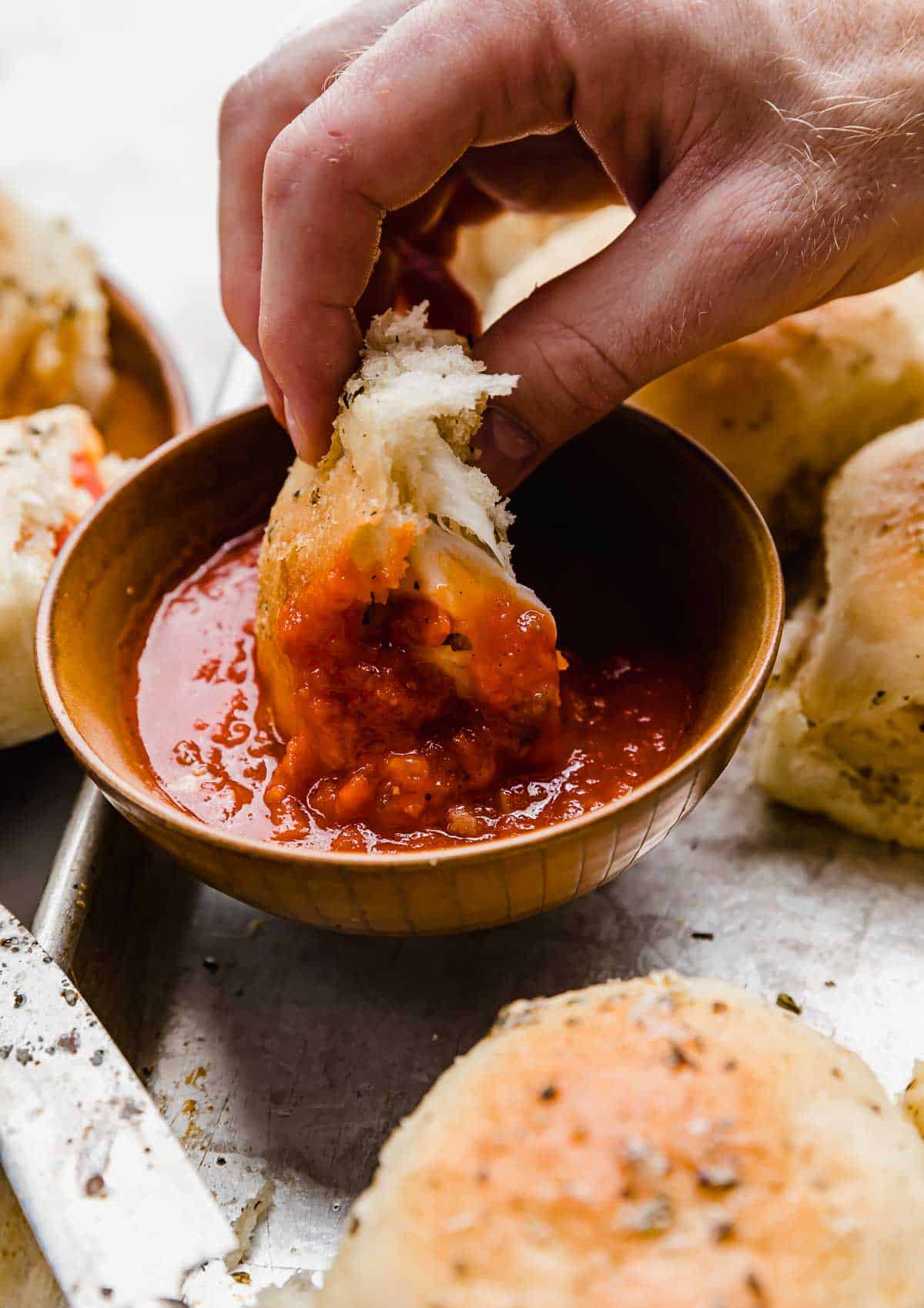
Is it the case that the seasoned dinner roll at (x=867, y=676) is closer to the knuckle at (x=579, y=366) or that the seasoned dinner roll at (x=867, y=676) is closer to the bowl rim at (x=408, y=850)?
the bowl rim at (x=408, y=850)

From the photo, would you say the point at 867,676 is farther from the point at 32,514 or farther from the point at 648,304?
the point at 32,514

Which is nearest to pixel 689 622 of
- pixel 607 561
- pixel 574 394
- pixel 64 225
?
pixel 607 561

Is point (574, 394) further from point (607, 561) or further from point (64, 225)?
point (64, 225)

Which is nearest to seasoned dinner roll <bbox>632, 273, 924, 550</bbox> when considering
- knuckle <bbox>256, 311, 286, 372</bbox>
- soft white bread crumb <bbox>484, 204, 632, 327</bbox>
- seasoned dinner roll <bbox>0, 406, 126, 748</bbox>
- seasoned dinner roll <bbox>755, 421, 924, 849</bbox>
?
seasoned dinner roll <bbox>755, 421, 924, 849</bbox>

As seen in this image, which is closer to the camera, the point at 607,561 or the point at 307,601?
the point at 307,601

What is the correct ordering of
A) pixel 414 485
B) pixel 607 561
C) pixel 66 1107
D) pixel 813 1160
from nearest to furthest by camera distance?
pixel 813 1160 < pixel 66 1107 < pixel 414 485 < pixel 607 561

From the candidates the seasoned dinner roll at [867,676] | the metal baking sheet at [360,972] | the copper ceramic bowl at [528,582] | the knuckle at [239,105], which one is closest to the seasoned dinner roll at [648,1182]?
the copper ceramic bowl at [528,582]

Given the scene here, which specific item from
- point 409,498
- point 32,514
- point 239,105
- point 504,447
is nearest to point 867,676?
point 504,447
